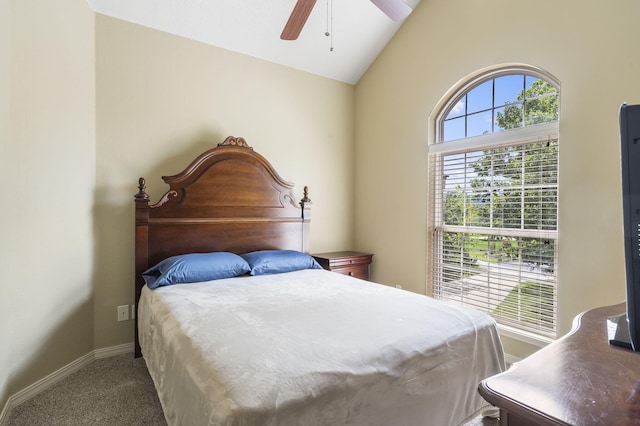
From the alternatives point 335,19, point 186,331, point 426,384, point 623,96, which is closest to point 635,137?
point 426,384

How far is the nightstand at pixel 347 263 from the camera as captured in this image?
3.41m

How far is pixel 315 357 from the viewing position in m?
1.23

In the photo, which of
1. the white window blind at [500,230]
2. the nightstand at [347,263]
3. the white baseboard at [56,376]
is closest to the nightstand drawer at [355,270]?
the nightstand at [347,263]

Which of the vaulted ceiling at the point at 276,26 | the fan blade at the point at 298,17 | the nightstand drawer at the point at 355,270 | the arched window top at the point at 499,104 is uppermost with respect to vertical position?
the vaulted ceiling at the point at 276,26

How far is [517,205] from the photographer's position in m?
2.65

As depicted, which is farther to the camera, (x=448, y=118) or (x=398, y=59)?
(x=398, y=59)

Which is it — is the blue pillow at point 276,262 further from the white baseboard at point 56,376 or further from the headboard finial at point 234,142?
the white baseboard at point 56,376

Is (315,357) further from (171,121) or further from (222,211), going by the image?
(171,121)

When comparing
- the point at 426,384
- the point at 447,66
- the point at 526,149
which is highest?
the point at 447,66

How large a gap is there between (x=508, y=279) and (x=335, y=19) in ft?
9.33

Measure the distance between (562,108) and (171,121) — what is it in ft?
10.3

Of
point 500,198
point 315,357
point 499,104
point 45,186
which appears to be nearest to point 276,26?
point 499,104

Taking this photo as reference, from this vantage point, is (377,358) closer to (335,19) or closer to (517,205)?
(517,205)

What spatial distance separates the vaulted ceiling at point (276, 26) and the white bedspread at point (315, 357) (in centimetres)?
228
